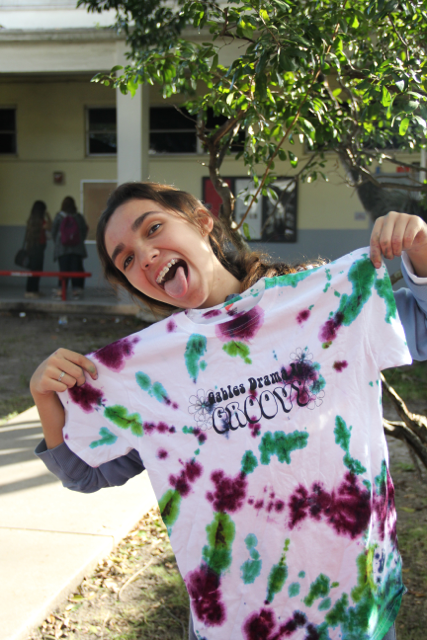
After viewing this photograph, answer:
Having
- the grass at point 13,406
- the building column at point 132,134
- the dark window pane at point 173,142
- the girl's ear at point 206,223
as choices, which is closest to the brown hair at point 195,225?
the girl's ear at point 206,223

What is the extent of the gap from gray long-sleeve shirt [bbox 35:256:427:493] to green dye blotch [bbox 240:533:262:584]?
39cm

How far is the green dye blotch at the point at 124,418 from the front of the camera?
1.52 meters

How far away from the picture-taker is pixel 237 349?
1.47 metres

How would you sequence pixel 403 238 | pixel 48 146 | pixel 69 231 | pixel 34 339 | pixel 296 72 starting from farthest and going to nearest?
pixel 48 146 < pixel 69 231 < pixel 34 339 < pixel 296 72 < pixel 403 238

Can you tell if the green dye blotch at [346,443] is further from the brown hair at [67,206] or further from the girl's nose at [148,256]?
the brown hair at [67,206]

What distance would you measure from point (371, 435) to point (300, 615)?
0.44 meters

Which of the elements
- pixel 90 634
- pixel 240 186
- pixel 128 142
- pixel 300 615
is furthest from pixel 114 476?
pixel 240 186

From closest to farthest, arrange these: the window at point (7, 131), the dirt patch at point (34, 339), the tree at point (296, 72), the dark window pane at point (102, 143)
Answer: the tree at point (296, 72) → the dirt patch at point (34, 339) → the dark window pane at point (102, 143) → the window at point (7, 131)

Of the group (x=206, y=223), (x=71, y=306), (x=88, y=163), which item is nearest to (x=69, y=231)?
(x=71, y=306)

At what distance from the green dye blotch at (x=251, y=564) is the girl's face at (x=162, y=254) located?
59 centimetres

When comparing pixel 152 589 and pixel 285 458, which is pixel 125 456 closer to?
pixel 285 458

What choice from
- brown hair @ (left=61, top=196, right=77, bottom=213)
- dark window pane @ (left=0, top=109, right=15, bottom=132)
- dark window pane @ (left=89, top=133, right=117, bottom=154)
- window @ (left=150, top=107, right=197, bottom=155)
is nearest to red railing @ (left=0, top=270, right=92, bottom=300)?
brown hair @ (left=61, top=196, right=77, bottom=213)

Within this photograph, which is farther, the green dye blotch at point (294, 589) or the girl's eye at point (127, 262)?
the girl's eye at point (127, 262)

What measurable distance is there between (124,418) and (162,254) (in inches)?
17.1
